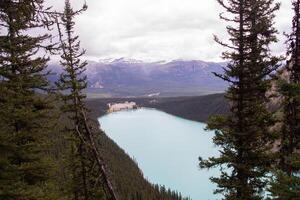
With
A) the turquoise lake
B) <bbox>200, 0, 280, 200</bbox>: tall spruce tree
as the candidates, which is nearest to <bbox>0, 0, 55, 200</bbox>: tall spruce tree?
<bbox>200, 0, 280, 200</bbox>: tall spruce tree

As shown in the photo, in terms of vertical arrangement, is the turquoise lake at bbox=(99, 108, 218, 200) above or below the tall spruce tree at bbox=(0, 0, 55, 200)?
below

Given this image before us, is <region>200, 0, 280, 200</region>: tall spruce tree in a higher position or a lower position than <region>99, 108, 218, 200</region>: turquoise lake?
higher

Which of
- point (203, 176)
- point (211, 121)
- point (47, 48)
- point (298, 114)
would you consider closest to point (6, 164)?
point (47, 48)

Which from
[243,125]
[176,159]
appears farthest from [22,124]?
[176,159]

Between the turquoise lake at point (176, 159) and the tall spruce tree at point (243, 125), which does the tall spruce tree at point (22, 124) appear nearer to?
the tall spruce tree at point (243, 125)

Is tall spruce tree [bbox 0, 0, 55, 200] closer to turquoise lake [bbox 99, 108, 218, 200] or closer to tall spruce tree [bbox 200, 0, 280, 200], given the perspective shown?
tall spruce tree [bbox 200, 0, 280, 200]

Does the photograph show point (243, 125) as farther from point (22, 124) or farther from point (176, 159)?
point (176, 159)

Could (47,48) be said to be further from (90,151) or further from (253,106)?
(253,106)

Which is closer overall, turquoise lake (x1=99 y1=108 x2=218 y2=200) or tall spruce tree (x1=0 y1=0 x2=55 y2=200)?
tall spruce tree (x1=0 y1=0 x2=55 y2=200)
